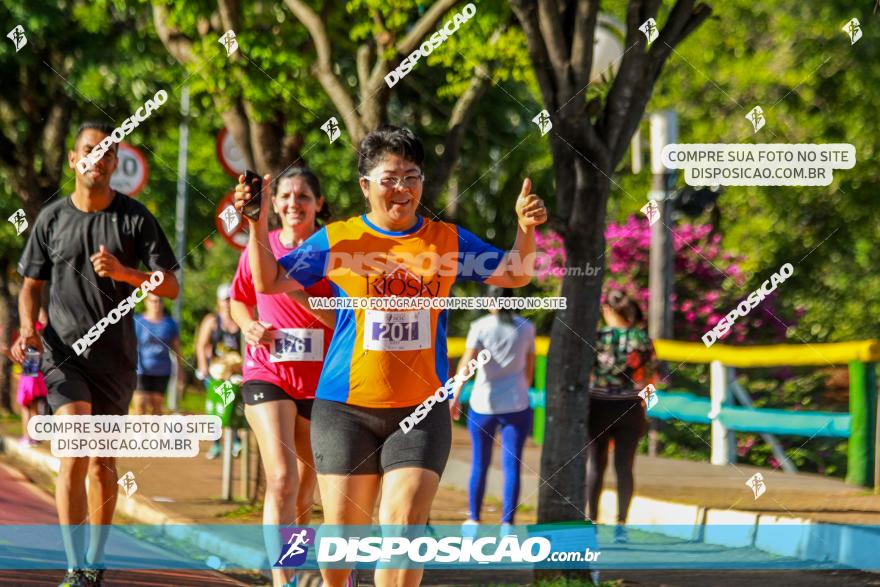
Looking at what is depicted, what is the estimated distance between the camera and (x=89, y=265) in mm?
7426

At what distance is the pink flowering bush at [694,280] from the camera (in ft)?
57.2

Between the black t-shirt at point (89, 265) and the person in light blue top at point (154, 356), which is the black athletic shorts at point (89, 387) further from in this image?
the person in light blue top at point (154, 356)

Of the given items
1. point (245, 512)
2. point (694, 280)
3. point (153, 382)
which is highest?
point (694, 280)

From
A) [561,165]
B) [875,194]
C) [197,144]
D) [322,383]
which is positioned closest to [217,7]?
[561,165]

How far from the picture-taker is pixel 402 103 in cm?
1944

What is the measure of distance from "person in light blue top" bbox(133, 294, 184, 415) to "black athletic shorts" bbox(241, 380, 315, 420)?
7.16 meters

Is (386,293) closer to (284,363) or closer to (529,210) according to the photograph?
(529,210)

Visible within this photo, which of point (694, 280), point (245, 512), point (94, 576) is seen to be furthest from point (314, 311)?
point (694, 280)

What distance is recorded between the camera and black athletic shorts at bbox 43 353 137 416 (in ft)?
24.1

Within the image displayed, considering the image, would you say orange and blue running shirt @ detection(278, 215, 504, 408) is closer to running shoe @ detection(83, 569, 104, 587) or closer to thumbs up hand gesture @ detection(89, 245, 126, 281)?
thumbs up hand gesture @ detection(89, 245, 126, 281)

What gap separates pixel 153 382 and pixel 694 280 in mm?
6638

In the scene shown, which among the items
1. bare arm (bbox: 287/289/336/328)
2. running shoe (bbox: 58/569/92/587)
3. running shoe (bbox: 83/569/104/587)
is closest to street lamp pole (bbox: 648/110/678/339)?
bare arm (bbox: 287/289/336/328)

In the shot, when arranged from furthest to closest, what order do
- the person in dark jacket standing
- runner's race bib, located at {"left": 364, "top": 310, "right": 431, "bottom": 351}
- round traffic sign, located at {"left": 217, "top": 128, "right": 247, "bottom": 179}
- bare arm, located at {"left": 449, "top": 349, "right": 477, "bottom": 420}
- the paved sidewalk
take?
round traffic sign, located at {"left": 217, "top": 128, "right": 247, "bottom": 179}, the person in dark jacket standing, the paved sidewalk, bare arm, located at {"left": 449, "top": 349, "right": 477, "bottom": 420}, runner's race bib, located at {"left": 364, "top": 310, "right": 431, "bottom": 351}

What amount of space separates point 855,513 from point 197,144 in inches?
1271
